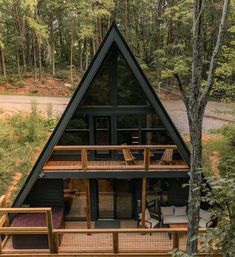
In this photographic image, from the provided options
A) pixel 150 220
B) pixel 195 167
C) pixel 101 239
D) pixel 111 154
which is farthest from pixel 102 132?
pixel 195 167

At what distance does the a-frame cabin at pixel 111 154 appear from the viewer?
9969mm

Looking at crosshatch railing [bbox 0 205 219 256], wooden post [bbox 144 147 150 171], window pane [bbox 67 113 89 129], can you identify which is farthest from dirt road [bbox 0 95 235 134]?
crosshatch railing [bbox 0 205 219 256]

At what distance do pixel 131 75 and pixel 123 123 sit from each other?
6.01 feet

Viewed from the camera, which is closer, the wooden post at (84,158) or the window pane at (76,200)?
the wooden post at (84,158)

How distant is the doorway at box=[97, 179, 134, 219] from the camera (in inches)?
448

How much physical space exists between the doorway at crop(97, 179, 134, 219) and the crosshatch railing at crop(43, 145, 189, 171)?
913 millimetres

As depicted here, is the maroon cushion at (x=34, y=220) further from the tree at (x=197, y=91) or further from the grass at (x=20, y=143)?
the tree at (x=197, y=91)

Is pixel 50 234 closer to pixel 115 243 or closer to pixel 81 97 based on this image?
pixel 115 243

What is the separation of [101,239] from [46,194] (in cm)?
288

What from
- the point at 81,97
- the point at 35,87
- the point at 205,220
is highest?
the point at 81,97

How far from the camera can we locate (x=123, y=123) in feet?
36.3

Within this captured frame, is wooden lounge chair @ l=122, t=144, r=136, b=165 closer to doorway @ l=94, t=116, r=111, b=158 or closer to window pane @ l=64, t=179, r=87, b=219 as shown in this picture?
doorway @ l=94, t=116, r=111, b=158

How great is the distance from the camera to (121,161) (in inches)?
437

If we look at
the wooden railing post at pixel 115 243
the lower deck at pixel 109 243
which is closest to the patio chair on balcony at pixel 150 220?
the lower deck at pixel 109 243
